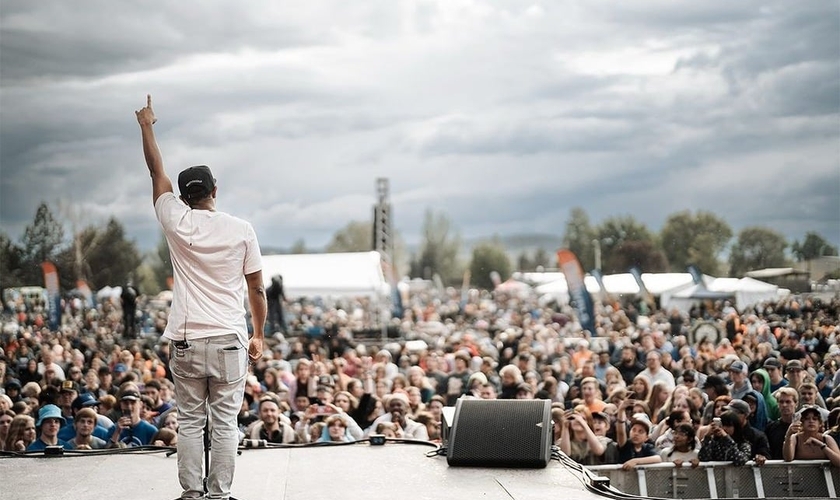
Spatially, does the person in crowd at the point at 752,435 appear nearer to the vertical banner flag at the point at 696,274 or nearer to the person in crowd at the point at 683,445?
the person in crowd at the point at 683,445

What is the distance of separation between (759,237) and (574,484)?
11370 mm

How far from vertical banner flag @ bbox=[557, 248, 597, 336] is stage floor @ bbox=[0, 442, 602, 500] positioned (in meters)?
8.13

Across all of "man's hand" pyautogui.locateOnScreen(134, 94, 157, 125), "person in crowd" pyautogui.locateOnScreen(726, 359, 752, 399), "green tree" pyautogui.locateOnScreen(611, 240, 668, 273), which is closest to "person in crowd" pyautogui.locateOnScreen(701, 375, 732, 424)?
"person in crowd" pyautogui.locateOnScreen(726, 359, 752, 399)

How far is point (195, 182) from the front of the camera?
3197mm

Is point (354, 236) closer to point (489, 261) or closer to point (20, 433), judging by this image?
point (489, 261)

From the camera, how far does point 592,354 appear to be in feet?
32.6

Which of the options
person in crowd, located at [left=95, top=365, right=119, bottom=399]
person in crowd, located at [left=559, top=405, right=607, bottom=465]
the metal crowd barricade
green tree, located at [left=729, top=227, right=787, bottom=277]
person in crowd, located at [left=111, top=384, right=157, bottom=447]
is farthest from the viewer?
green tree, located at [left=729, top=227, right=787, bottom=277]

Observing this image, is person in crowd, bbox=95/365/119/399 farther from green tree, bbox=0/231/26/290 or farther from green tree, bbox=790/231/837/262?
green tree, bbox=790/231/837/262

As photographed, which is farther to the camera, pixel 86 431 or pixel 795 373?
pixel 795 373

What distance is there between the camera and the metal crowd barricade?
5.39 meters

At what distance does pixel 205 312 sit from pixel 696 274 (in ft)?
45.8

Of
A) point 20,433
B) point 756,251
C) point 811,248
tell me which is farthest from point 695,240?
point 20,433

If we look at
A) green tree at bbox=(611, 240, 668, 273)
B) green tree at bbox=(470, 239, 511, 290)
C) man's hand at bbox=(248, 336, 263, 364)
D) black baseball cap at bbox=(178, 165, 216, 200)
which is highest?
green tree at bbox=(470, 239, 511, 290)

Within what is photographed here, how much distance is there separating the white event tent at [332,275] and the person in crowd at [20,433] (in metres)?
14.4
